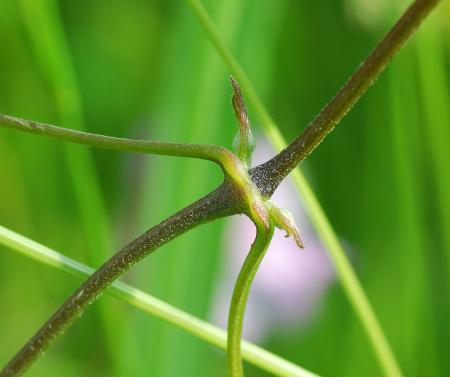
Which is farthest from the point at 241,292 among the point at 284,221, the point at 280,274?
the point at 280,274

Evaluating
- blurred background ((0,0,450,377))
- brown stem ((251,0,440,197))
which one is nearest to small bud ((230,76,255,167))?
brown stem ((251,0,440,197))

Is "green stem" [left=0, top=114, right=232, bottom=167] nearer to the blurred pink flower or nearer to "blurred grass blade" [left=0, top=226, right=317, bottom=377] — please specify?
"blurred grass blade" [left=0, top=226, right=317, bottom=377]

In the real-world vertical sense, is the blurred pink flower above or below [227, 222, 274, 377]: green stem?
above

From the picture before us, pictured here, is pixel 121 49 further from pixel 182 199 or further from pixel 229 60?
pixel 229 60

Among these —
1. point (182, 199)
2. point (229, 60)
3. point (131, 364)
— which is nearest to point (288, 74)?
point (182, 199)

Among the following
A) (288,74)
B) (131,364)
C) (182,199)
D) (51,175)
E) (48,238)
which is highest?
(288,74)

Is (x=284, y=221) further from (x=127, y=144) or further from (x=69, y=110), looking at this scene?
(x=69, y=110)
